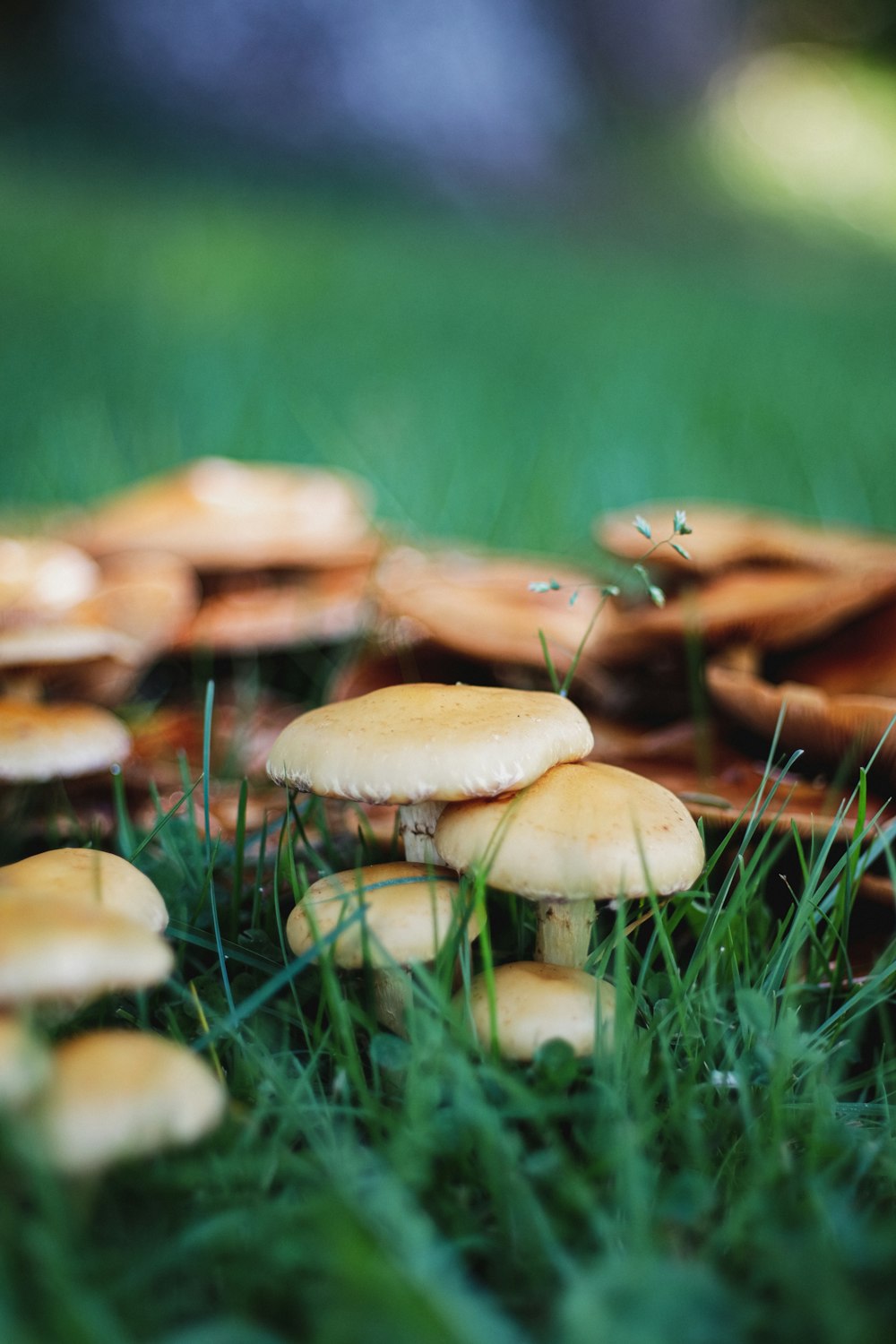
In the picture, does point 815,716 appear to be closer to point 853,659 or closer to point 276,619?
point 853,659

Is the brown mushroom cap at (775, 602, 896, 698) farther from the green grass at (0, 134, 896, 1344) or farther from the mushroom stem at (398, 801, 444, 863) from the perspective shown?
the mushroom stem at (398, 801, 444, 863)

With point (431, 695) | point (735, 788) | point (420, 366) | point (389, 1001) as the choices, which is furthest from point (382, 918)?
point (420, 366)

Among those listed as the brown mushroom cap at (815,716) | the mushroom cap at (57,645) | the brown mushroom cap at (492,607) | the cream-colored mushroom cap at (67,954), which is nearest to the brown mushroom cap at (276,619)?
the brown mushroom cap at (492,607)

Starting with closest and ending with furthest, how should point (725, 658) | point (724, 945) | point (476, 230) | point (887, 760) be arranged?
point (724, 945), point (887, 760), point (725, 658), point (476, 230)

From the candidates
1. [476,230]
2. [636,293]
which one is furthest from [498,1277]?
[476,230]

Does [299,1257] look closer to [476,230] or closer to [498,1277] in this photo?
[498,1277]

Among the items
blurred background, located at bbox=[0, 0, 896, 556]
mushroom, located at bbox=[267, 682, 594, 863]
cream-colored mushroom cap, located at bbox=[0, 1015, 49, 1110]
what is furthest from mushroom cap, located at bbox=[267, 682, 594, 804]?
blurred background, located at bbox=[0, 0, 896, 556]
